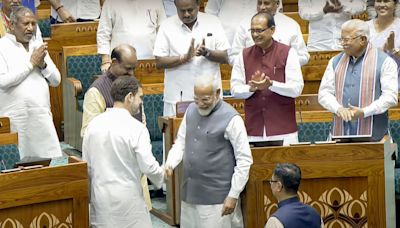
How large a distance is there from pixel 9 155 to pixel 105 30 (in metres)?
2.10

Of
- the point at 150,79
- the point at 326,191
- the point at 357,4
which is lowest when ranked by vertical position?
the point at 326,191

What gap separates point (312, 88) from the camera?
7.76m

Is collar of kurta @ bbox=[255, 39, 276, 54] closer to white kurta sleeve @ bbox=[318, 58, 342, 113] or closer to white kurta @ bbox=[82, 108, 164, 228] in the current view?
white kurta sleeve @ bbox=[318, 58, 342, 113]

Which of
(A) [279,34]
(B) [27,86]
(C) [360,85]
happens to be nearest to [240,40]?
(A) [279,34]

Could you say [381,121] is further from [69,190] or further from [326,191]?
[69,190]

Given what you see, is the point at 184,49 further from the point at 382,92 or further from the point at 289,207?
the point at 289,207

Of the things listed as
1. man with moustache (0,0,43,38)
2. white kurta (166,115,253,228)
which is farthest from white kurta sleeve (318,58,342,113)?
man with moustache (0,0,43,38)

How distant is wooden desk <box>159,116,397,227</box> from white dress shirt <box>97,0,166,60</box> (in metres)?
2.41

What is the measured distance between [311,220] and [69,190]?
1351 mm

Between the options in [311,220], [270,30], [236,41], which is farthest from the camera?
[236,41]

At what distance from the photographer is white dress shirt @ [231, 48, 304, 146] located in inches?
224

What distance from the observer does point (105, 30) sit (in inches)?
294

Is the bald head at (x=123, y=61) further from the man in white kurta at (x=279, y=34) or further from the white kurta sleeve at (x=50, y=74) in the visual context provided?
the man in white kurta at (x=279, y=34)

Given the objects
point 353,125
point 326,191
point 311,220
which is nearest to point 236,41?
point 353,125
